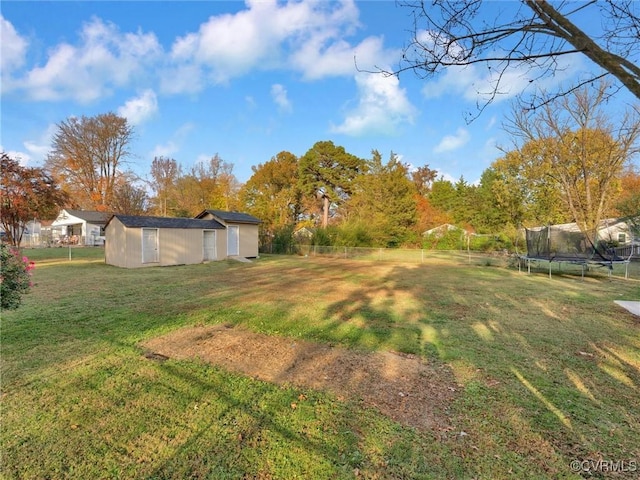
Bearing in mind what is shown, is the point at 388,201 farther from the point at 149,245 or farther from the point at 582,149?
the point at 149,245

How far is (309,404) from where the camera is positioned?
2748mm

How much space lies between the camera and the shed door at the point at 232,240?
1813 centimetres

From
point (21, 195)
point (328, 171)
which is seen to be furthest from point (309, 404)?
point (328, 171)

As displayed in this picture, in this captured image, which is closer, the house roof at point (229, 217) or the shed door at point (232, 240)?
the house roof at point (229, 217)

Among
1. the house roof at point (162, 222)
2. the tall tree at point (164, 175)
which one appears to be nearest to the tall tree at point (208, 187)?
the tall tree at point (164, 175)

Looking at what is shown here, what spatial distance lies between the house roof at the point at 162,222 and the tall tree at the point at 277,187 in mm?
12490

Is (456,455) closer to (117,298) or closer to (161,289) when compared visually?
(117,298)

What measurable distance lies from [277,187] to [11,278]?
2974cm

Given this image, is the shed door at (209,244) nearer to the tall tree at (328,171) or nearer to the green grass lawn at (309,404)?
the green grass lawn at (309,404)

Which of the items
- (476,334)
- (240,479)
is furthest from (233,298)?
(240,479)

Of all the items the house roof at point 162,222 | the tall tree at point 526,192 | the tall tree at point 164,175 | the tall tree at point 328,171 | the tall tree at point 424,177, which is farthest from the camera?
the tall tree at point 424,177

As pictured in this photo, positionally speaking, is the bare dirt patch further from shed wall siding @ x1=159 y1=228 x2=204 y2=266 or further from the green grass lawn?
shed wall siding @ x1=159 y1=228 x2=204 y2=266

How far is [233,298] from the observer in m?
7.29

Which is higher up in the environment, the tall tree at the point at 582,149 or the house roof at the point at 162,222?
the tall tree at the point at 582,149
